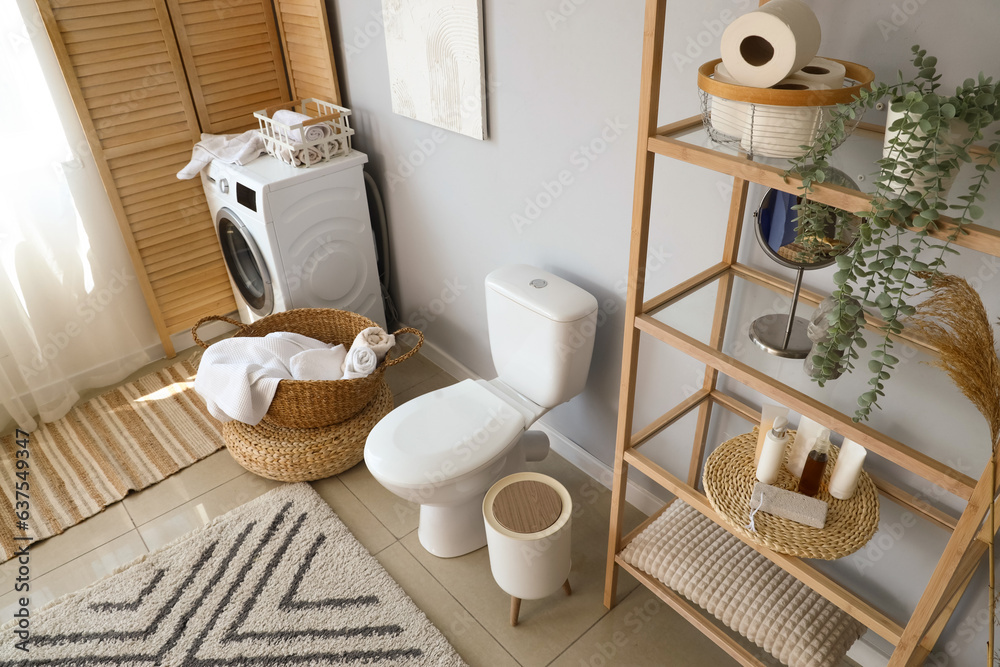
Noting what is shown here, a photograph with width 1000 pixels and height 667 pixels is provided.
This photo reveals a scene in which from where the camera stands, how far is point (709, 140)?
1140mm

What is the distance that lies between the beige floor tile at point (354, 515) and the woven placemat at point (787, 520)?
1.07 metres

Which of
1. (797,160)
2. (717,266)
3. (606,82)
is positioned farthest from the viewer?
(606,82)

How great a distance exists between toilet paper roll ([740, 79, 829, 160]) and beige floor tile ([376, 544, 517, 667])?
1372mm

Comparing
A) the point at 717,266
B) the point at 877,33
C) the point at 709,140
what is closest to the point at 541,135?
the point at 717,266

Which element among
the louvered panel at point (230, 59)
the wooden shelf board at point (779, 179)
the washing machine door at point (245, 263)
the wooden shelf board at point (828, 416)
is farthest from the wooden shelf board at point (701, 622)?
the louvered panel at point (230, 59)

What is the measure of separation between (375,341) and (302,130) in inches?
30.6

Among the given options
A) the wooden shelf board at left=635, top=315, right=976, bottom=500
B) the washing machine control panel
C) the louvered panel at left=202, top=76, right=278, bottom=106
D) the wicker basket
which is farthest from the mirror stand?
the louvered panel at left=202, top=76, right=278, bottom=106

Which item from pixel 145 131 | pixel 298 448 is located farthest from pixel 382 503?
pixel 145 131

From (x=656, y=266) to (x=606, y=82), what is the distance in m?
0.46

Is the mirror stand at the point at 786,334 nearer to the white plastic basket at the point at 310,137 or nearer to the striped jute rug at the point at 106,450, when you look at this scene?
the white plastic basket at the point at 310,137

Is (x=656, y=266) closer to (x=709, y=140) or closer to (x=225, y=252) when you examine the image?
(x=709, y=140)

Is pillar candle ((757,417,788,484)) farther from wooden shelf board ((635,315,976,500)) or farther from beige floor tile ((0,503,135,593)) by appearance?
beige floor tile ((0,503,135,593))

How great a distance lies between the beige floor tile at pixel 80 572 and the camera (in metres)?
1.92

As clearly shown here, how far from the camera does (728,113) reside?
1.03 meters
